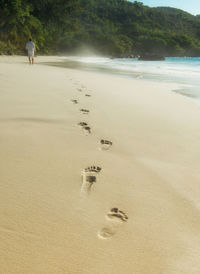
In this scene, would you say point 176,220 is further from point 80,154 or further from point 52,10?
point 52,10

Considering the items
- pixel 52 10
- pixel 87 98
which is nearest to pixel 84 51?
pixel 52 10

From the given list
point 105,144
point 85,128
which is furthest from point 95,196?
point 85,128

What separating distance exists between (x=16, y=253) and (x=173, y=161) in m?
1.45

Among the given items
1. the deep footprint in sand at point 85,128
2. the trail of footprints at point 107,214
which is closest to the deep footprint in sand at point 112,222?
the trail of footprints at point 107,214

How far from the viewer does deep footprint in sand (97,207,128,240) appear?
1.14m

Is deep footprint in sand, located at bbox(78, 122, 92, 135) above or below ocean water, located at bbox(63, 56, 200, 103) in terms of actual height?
below

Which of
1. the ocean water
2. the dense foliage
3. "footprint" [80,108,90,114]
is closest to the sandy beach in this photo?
"footprint" [80,108,90,114]

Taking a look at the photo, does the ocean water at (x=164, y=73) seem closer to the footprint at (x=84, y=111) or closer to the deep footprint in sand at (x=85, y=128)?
the footprint at (x=84, y=111)

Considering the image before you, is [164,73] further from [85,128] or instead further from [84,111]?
[85,128]

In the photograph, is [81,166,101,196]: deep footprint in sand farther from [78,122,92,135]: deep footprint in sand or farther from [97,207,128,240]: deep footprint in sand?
[78,122,92,135]: deep footprint in sand

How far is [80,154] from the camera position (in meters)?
1.96

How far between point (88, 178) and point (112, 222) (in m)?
0.46

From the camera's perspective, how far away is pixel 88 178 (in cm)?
163

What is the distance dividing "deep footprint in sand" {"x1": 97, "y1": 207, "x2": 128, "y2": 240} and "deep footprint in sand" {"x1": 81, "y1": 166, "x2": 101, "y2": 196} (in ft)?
0.74
